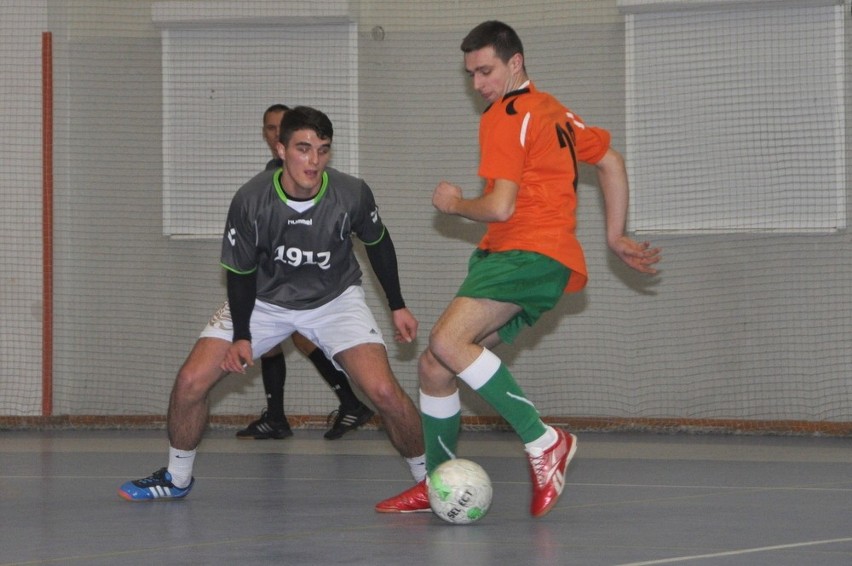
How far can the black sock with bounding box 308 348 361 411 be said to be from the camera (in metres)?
8.44

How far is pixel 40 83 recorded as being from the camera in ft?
31.9

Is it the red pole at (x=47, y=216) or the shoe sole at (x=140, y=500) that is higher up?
the red pole at (x=47, y=216)

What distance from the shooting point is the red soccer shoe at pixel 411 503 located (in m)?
5.07

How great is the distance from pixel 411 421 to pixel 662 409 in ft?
13.4

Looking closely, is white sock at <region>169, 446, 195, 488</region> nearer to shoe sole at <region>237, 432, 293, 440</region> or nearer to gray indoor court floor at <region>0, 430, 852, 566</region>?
gray indoor court floor at <region>0, 430, 852, 566</region>

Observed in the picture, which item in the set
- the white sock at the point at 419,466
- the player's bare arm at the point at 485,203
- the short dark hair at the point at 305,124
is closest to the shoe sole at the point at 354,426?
the white sock at the point at 419,466

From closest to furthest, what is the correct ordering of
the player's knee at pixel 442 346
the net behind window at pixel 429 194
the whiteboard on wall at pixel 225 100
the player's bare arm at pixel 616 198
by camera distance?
the player's knee at pixel 442 346 → the player's bare arm at pixel 616 198 → the net behind window at pixel 429 194 → the whiteboard on wall at pixel 225 100

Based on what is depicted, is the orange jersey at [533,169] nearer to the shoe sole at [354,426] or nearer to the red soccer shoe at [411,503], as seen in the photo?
the red soccer shoe at [411,503]

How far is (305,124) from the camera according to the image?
5.27 meters

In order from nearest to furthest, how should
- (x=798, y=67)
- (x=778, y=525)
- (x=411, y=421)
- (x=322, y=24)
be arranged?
(x=778, y=525) → (x=411, y=421) → (x=798, y=67) → (x=322, y=24)

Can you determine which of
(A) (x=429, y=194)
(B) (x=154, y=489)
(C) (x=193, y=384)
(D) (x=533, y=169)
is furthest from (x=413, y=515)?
(A) (x=429, y=194)

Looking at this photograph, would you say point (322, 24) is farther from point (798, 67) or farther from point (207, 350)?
point (207, 350)

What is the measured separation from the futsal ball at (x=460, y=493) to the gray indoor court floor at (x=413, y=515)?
2.5 inches

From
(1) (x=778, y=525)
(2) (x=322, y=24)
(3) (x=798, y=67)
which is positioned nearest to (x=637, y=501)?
(1) (x=778, y=525)
